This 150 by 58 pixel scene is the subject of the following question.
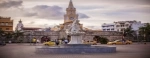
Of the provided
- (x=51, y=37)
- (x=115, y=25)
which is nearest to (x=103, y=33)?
(x=51, y=37)

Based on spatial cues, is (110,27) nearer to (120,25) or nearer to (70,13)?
(120,25)

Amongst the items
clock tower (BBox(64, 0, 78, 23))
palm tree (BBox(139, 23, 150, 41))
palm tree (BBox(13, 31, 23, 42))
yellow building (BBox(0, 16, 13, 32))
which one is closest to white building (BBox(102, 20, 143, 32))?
clock tower (BBox(64, 0, 78, 23))

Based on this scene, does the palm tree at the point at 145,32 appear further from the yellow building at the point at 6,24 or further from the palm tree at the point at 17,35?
the yellow building at the point at 6,24

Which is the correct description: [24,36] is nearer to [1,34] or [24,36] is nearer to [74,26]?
[1,34]

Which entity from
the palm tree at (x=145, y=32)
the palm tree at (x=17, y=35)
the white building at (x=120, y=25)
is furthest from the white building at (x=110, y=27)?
the palm tree at (x=17, y=35)

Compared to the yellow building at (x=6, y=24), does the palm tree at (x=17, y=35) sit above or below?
below

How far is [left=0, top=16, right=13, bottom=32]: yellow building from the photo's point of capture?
46.4 metres

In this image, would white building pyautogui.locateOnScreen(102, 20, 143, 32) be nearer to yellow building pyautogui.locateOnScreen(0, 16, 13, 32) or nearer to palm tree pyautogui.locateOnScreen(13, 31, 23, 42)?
palm tree pyautogui.locateOnScreen(13, 31, 23, 42)

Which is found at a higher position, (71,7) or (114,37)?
(71,7)

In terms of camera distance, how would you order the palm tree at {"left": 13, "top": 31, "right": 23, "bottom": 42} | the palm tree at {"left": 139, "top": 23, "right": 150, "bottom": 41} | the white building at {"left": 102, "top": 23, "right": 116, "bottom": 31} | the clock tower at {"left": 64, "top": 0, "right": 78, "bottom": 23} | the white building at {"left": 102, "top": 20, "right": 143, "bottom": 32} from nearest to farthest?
the palm tree at {"left": 13, "top": 31, "right": 23, "bottom": 42} < the palm tree at {"left": 139, "top": 23, "right": 150, "bottom": 41} < the clock tower at {"left": 64, "top": 0, "right": 78, "bottom": 23} < the white building at {"left": 102, "top": 20, "right": 143, "bottom": 32} < the white building at {"left": 102, "top": 23, "right": 116, "bottom": 31}

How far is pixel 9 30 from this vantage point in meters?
47.7

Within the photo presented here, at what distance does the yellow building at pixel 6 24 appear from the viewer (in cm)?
4643

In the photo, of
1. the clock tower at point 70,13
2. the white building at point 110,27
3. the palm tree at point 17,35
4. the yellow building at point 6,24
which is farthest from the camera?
the white building at point 110,27

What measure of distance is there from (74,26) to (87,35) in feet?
99.9
